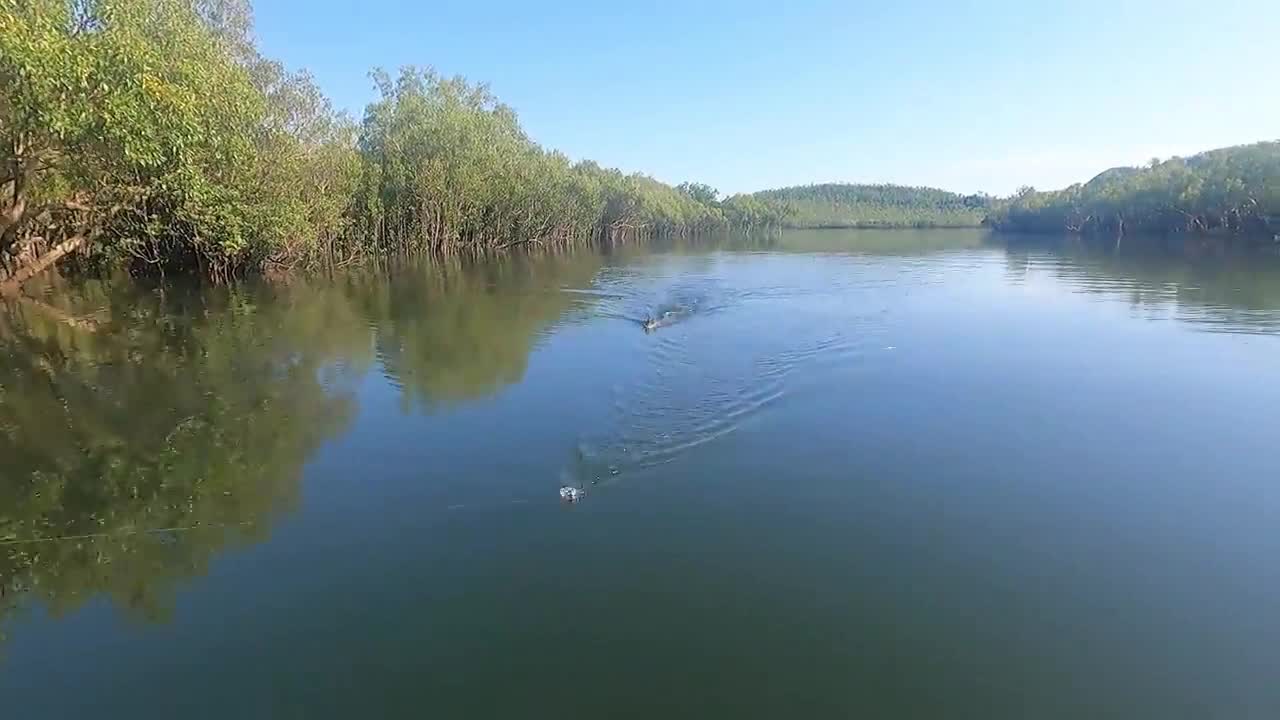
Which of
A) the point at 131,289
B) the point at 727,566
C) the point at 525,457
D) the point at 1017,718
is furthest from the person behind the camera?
the point at 131,289

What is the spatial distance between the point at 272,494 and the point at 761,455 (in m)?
6.74

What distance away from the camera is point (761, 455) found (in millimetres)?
10484

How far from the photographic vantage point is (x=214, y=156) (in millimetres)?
21531

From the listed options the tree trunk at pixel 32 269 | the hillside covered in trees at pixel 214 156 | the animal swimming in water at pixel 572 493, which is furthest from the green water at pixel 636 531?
the tree trunk at pixel 32 269

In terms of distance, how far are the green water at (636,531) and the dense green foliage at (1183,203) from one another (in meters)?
81.7

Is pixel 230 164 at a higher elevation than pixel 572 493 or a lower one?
higher

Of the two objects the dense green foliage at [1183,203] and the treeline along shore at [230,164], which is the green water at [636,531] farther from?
the dense green foliage at [1183,203]

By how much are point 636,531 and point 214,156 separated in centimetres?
2061

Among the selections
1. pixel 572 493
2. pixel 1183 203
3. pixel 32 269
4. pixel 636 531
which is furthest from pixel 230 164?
pixel 1183 203

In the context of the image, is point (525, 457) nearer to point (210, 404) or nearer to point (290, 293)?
point (210, 404)

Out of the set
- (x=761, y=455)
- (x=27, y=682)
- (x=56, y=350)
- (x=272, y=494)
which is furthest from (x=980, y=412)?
(x=56, y=350)

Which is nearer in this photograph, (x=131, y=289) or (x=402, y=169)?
(x=131, y=289)

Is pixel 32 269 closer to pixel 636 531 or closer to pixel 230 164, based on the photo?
pixel 230 164

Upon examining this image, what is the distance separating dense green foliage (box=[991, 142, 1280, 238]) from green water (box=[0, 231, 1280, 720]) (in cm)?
8169
